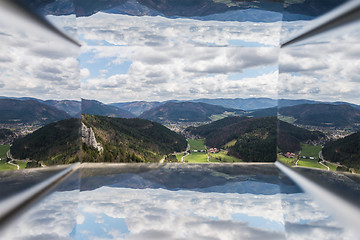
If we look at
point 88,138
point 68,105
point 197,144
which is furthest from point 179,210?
point 197,144

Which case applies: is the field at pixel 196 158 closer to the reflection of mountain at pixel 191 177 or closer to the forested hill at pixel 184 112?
the reflection of mountain at pixel 191 177

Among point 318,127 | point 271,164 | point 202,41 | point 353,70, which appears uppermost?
point 202,41

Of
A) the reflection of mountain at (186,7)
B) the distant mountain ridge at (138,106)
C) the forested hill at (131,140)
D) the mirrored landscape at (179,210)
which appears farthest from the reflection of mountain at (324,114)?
A: the distant mountain ridge at (138,106)

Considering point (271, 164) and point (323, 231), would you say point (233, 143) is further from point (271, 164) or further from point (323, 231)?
point (323, 231)

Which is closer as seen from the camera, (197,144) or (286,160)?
(286,160)

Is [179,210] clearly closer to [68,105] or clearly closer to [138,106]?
[68,105]

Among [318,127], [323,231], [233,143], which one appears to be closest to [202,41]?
[233,143]
